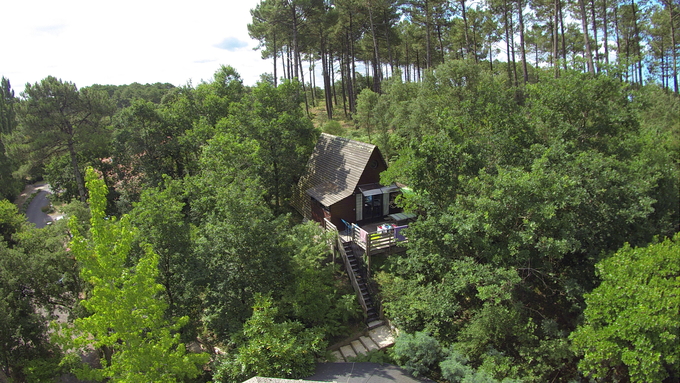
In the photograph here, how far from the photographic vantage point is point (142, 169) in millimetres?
25250

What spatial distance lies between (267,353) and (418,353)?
16.7ft

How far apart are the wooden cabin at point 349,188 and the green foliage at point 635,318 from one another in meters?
10.7

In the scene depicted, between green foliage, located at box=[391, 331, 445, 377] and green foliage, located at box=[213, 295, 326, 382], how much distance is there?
2.91 metres

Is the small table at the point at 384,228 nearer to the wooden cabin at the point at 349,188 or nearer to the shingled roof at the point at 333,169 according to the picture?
the wooden cabin at the point at 349,188

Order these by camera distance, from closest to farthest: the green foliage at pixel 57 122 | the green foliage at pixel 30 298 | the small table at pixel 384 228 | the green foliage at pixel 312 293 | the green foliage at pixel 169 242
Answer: the green foliage at pixel 169 242
the green foliage at pixel 30 298
the green foliage at pixel 312 293
the small table at pixel 384 228
the green foliage at pixel 57 122

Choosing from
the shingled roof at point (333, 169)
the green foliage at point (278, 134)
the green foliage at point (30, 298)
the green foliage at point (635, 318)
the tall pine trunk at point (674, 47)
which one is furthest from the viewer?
the tall pine trunk at point (674, 47)

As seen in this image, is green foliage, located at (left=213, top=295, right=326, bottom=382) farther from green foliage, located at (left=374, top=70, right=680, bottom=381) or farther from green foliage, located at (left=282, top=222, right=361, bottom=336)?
green foliage, located at (left=374, top=70, right=680, bottom=381)

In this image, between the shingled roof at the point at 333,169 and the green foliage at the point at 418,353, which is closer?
the green foliage at the point at 418,353

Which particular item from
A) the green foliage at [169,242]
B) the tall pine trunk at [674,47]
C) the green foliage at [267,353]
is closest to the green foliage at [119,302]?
the green foliage at [267,353]

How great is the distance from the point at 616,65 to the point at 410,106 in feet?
36.9

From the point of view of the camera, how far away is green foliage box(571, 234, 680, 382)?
10461 mm

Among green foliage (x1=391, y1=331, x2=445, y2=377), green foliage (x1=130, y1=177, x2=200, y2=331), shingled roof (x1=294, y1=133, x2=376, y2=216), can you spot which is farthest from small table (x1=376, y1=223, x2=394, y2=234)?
green foliage (x1=130, y1=177, x2=200, y2=331)

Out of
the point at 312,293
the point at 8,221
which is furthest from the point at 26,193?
the point at 312,293

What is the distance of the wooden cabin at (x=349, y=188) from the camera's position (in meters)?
19.9
